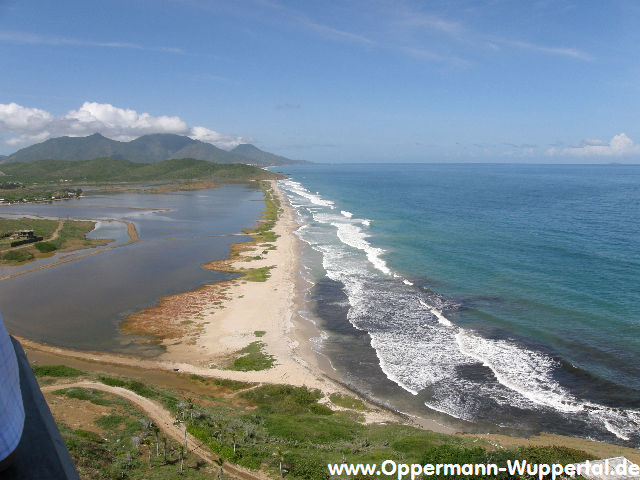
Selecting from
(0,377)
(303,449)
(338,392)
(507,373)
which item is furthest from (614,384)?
(0,377)

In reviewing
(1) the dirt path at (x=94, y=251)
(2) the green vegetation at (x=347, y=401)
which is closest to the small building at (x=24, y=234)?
(1) the dirt path at (x=94, y=251)

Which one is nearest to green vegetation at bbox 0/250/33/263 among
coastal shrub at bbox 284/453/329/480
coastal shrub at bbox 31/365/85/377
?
coastal shrub at bbox 31/365/85/377

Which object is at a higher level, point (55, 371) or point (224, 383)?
point (55, 371)

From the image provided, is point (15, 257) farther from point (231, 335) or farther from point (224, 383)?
point (224, 383)

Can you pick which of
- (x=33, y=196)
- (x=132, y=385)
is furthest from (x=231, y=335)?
(x=33, y=196)

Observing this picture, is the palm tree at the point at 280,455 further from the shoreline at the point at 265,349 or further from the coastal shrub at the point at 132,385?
the coastal shrub at the point at 132,385

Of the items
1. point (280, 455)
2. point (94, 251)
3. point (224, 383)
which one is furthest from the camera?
point (94, 251)
